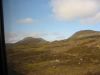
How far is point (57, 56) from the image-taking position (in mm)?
1946

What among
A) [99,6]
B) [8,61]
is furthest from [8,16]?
[99,6]

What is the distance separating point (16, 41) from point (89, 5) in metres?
0.72

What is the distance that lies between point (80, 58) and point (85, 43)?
0.43 feet

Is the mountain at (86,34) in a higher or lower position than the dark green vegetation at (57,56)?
higher

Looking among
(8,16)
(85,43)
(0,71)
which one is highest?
(8,16)

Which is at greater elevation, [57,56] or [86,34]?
[86,34]

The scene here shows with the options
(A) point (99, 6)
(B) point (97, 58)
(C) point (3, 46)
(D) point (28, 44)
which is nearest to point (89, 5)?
(A) point (99, 6)

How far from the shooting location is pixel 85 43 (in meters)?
1.88

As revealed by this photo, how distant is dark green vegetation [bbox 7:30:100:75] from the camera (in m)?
1.85

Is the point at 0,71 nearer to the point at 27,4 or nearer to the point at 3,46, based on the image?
the point at 3,46

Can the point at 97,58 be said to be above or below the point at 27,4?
below

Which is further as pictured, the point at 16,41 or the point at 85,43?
the point at 16,41

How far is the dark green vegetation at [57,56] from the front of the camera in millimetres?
1851

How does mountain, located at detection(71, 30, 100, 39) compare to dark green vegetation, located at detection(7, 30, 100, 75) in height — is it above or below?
above
